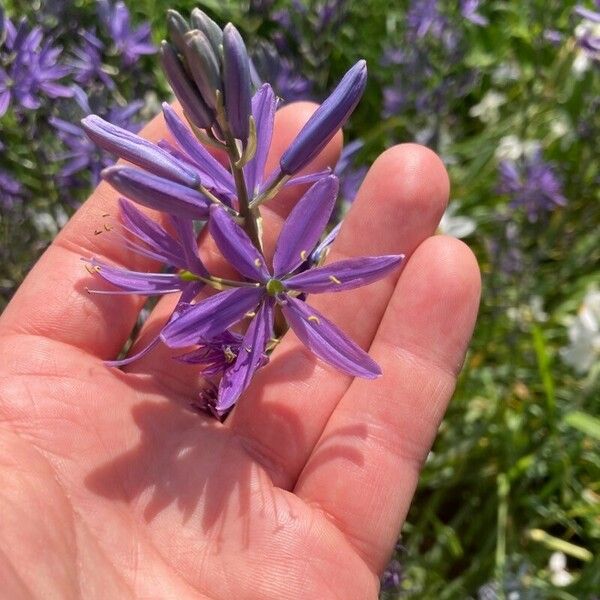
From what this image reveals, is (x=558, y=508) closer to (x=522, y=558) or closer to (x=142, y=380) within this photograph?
(x=522, y=558)

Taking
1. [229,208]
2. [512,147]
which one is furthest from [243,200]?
[512,147]

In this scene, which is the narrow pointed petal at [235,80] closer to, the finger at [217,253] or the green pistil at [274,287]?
the green pistil at [274,287]

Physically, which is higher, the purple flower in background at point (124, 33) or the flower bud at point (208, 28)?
the purple flower in background at point (124, 33)

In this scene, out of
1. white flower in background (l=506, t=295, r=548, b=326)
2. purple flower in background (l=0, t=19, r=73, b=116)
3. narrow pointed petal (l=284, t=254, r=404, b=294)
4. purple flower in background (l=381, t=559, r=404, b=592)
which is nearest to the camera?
narrow pointed petal (l=284, t=254, r=404, b=294)

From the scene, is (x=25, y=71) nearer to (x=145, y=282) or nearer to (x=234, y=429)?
(x=145, y=282)

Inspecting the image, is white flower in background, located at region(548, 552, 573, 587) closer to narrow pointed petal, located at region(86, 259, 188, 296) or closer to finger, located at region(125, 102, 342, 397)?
finger, located at region(125, 102, 342, 397)

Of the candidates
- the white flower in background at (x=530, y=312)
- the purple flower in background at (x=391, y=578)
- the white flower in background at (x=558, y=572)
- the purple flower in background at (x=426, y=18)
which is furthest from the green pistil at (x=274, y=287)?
the purple flower in background at (x=426, y=18)

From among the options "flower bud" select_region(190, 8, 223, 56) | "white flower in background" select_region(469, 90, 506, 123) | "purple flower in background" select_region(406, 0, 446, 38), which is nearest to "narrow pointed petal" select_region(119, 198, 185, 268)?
"flower bud" select_region(190, 8, 223, 56)
